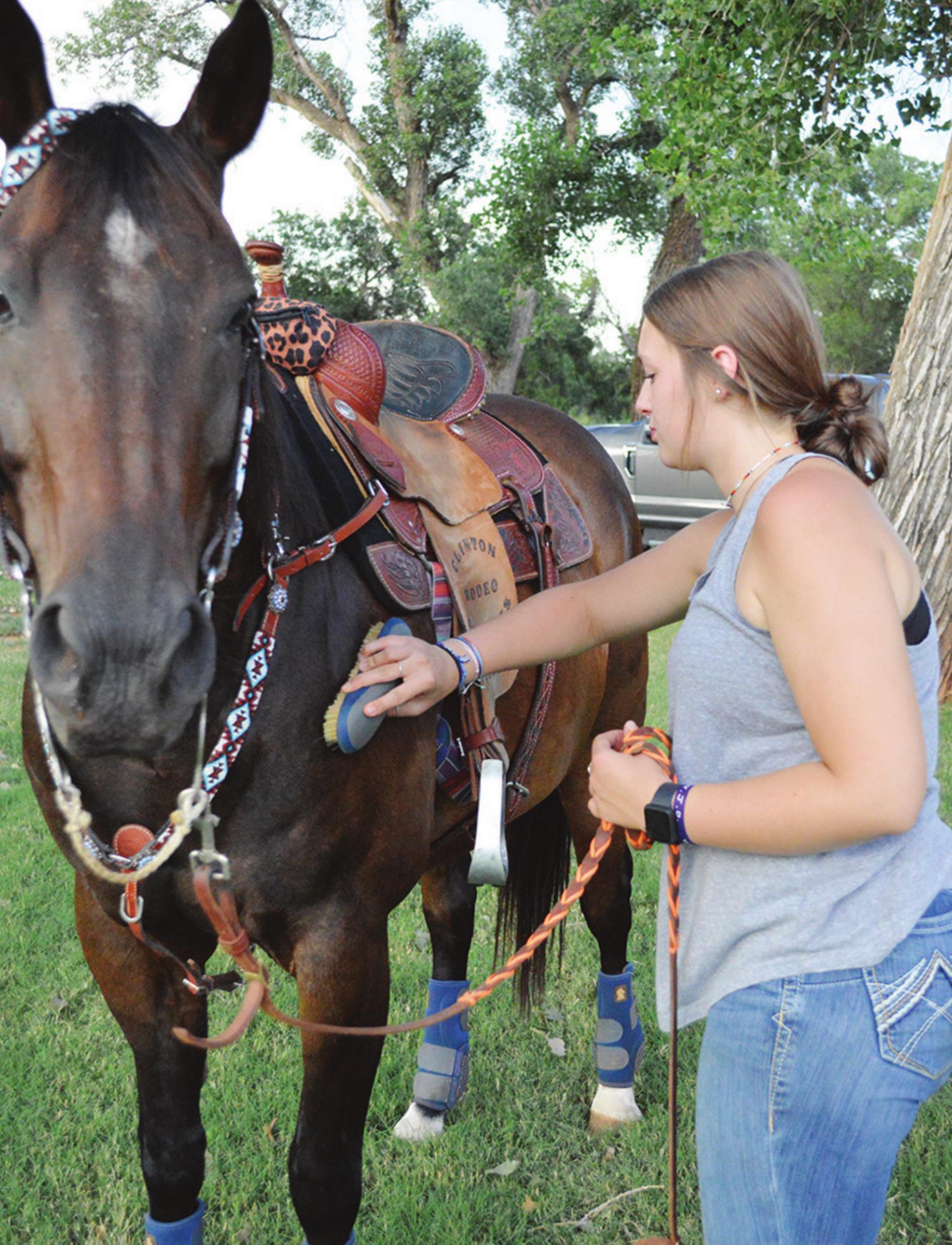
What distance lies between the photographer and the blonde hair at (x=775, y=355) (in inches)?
56.7

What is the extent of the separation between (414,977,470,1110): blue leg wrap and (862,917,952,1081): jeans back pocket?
1.79 m

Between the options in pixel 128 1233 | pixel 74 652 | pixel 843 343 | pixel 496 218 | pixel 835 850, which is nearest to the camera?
pixel 74 652

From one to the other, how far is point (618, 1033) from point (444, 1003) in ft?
1.74

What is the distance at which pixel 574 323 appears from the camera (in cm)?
2381

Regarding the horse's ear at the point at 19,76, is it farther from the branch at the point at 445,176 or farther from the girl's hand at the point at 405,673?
Result: the branch at the point at 445,176

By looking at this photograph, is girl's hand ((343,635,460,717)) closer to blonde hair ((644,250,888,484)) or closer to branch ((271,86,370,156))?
blonde hair ((644,250,888,484))

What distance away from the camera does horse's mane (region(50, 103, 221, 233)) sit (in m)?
1.29

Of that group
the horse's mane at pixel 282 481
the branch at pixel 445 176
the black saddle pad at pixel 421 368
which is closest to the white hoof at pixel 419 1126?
the horse's mane at pixel 282 481

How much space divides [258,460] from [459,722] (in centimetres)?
84

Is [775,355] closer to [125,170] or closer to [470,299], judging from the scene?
[125,170]

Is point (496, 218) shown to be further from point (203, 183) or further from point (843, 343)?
point (843, 343)

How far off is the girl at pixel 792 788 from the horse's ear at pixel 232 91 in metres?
0.68

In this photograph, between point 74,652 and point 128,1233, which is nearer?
point 74,652

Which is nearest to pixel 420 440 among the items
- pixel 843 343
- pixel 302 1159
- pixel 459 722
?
pixel 459 722
